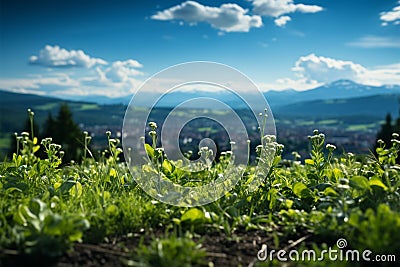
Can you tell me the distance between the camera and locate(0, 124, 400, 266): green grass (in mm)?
2352

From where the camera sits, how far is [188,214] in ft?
9.49

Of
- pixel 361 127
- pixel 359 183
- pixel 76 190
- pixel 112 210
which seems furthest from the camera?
pixel 361 127

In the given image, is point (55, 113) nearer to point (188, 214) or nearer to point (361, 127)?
point (361, 127)

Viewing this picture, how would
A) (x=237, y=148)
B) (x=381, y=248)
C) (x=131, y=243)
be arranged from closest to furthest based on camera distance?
(x=381, y=248) → (x=131, y=243) → (x=237, y=148)

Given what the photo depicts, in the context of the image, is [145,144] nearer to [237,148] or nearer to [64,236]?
[237,148]

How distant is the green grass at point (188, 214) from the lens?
2352 mm

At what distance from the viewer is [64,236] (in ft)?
8.22

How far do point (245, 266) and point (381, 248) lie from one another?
77cm

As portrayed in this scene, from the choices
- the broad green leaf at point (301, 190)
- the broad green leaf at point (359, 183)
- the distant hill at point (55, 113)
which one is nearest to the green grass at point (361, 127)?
the distant hill at point (55, 113)

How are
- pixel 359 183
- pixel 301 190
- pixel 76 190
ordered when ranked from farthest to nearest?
pixel 301 190 < pixel 76 190 < pixel 359 183

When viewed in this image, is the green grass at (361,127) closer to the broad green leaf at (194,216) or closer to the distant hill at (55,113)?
the distant hill at (55,113)

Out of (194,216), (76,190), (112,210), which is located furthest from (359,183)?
(76,190)

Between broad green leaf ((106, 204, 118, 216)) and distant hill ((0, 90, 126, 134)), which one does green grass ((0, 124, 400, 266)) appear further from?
distant hill ((0, 90, 126, 134))

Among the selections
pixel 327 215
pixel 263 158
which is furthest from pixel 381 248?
pixel 263 158
